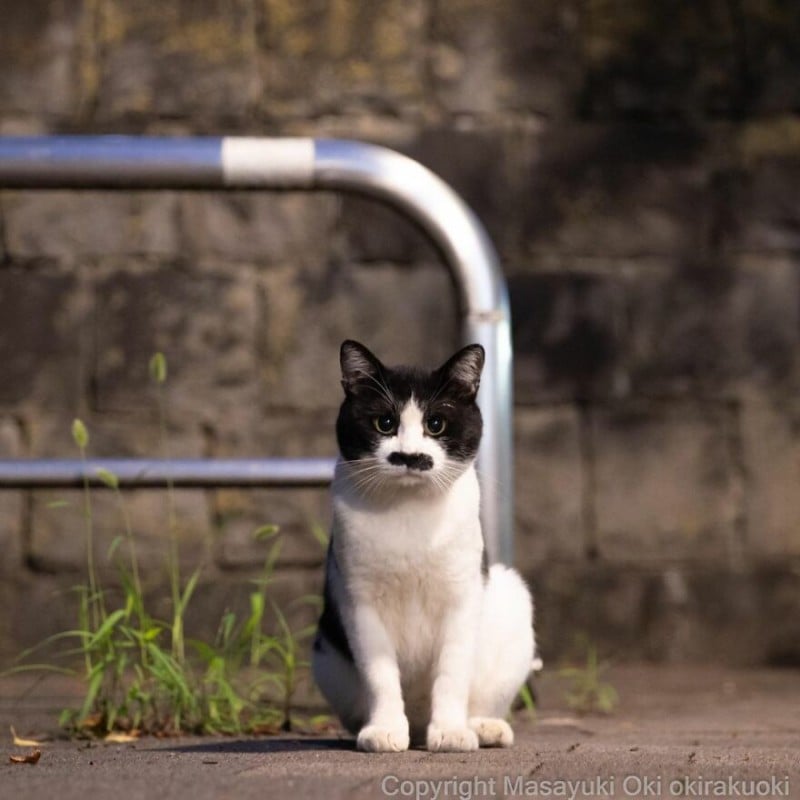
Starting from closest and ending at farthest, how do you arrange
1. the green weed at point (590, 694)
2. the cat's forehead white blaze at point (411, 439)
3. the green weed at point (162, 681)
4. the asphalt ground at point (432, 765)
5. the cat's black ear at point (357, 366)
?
the asphalt ground at point (432, 765)
the cat's forehead white blaze at point (411, 439)
the cat's black ear at point (357, 366)
the green weed at point (162, 681)
the green weed at point (590, 694)

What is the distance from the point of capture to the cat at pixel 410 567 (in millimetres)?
2293

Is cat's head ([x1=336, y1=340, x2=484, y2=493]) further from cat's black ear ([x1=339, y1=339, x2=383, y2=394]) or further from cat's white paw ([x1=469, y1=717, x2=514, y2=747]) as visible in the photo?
cat's white paw ([x1=469, y1=717, x2=514, y2=747])

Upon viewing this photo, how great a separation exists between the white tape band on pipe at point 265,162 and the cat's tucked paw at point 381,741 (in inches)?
41.5

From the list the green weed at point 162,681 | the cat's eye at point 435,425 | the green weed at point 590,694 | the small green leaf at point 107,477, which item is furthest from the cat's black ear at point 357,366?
the green weed at point 590,694

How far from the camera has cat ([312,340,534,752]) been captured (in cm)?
229

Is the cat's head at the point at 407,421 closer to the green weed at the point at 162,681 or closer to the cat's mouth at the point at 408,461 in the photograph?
the cat's mouth at the point at 408,461

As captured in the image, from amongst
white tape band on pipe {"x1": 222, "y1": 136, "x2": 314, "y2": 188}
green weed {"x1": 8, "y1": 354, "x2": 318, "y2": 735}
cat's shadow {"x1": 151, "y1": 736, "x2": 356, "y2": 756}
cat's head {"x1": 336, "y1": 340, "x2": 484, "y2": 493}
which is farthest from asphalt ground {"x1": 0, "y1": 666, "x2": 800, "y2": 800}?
white tape band on pipe {"x1": 222, "y1": 136, "x2": 314, "y2": 188}

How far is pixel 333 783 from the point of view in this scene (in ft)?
5.71

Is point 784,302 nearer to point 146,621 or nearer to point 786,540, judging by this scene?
point 786,540

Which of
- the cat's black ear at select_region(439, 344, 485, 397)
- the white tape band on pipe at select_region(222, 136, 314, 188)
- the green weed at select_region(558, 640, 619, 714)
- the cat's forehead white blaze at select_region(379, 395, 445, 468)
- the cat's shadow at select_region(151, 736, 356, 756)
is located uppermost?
the white tape band on pipe at select_region(222, 136, 314, 188)

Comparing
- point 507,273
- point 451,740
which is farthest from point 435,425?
point 507,273

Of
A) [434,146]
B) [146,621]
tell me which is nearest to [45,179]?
[146,621]

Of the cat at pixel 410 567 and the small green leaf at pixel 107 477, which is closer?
the cat at pixel 410 567

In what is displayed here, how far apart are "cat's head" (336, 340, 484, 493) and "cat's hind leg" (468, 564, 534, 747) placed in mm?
280
